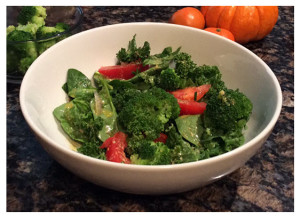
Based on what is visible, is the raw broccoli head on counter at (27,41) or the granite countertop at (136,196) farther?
the raw broccoli head on counter at (27,41)

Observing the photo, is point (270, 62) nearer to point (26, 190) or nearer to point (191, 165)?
point (191, 165)

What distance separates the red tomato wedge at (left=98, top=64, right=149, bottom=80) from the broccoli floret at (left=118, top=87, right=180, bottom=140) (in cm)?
33

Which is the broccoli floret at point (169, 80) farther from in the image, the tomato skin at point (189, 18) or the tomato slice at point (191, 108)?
the tomato skin at point (189, 18)

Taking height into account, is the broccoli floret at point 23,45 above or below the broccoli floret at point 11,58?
above

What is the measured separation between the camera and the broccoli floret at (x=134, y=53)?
6.43 feet

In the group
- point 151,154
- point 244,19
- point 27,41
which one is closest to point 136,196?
point 151,154

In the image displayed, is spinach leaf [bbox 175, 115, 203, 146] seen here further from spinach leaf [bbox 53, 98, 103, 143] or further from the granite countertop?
spinach leaf [bbox 53, 98, 103, 143]

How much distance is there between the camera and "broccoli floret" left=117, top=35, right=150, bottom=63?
1960 mm

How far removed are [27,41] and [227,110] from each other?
1.11 meters

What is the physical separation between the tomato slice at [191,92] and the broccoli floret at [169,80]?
33 mm

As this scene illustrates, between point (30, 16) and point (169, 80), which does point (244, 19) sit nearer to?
point (169, 80)

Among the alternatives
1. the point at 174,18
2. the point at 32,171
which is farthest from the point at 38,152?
the point at 174,18

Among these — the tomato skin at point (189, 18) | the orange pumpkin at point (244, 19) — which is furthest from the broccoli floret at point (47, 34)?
the orange pumpkin at point (244, 19)

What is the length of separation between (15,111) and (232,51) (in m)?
1.18
